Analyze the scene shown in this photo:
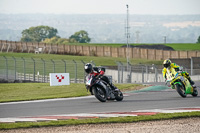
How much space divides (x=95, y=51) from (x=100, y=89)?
227 feet

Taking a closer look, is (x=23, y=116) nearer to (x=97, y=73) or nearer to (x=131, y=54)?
(x=97, y=73)

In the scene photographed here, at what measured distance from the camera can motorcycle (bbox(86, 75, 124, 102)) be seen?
1836 centimetres

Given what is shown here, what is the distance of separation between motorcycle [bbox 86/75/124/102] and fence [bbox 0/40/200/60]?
53.2 meters

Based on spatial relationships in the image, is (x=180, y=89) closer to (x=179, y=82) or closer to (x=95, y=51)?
(x=179, y=82)

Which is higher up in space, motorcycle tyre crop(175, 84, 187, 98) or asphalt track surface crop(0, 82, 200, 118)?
motorcycle tyre crop(175, 84, 187, 98)

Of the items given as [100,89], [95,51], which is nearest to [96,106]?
[100,89]

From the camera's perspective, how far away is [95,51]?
87750mm

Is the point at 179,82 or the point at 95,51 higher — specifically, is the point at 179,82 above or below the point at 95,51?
below

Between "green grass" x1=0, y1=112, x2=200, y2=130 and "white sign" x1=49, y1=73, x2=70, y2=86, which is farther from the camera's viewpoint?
"white sign" x1=49, y1=73, x2=70, y2=86

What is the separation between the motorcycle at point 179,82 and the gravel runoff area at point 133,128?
585 cm

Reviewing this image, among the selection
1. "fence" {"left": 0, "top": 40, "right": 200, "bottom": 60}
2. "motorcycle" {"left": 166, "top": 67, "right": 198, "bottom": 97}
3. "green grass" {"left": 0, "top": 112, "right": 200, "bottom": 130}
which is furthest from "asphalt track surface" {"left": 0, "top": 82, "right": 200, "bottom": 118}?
"fence" {"left": 0, "top": 40, "right": 200, "bottom": 60}

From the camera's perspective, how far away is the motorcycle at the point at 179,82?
19531 mm

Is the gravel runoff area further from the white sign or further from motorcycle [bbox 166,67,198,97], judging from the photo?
the white sign

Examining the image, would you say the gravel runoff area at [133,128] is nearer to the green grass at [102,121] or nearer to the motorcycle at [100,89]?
the green grass at [102,121]
